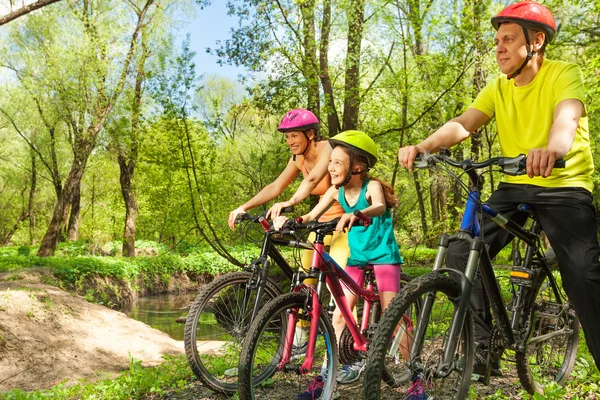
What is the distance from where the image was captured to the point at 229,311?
4367mm

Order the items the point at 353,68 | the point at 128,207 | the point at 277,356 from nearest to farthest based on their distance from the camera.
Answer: the point at 277,356 < the point at 353,68 < the point at 128,207

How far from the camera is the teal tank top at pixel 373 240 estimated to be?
4.15 meters

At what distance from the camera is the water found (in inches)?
565

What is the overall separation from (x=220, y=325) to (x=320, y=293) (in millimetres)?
1236

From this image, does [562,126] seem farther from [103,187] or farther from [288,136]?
[103,187]

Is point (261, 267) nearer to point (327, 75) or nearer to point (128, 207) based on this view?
point (327, 75)

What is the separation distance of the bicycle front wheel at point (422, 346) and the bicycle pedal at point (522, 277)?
86 centimetres

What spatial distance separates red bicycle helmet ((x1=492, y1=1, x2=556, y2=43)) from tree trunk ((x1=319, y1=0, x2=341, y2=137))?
8.30 metres

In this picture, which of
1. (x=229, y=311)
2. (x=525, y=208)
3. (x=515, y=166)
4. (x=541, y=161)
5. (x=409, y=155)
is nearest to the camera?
(x=541, y=161)

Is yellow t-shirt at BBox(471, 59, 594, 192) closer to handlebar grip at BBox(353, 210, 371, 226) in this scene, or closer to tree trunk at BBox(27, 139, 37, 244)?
handlebar grip at BBox(353, 210, 371, 226)

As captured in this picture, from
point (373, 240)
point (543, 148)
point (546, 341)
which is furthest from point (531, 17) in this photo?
point (546, 341)

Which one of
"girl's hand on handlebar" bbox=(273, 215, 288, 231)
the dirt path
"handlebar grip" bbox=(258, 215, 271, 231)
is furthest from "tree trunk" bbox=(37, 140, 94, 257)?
"girl's hand on handlebar" bbox=(273, 215, 288, 231)

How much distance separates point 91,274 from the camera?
58.2ft

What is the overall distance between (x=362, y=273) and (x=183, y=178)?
48.3ft
